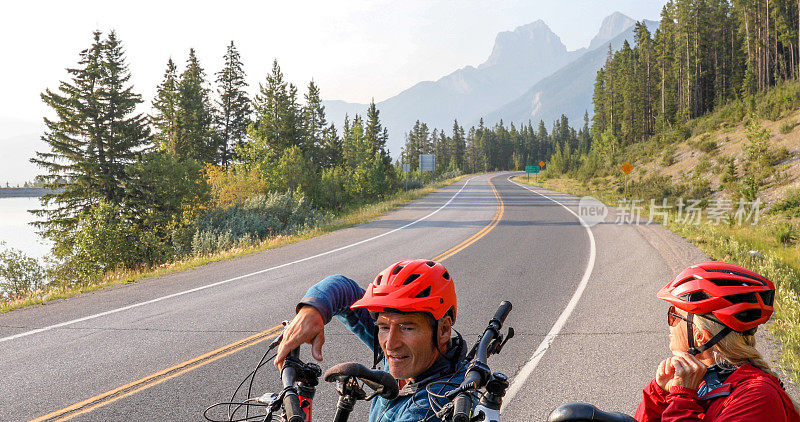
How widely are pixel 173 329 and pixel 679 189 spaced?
31038 mm

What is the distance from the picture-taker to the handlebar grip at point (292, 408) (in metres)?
1.54

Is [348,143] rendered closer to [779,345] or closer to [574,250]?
[574,250]

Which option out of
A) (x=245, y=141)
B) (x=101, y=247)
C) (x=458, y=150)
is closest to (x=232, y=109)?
(x=245, y=141)

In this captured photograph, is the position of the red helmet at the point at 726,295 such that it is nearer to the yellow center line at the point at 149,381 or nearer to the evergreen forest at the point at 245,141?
the yellow center line at the point at 149,381

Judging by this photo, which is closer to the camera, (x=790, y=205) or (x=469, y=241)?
(x=469, y=241)

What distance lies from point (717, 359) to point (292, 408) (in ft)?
6.57

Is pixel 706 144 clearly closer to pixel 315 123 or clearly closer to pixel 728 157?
pixel 728 157

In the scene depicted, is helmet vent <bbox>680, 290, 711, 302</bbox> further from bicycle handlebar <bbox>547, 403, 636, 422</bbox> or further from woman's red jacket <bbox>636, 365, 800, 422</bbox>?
bicycle handlebar <bbox>547, 403, 636, 422</bbox>

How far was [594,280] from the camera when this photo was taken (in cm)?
977

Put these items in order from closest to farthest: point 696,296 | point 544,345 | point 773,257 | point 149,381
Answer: point 696,296 → point 149,381 → point 544,345 → point 773,257

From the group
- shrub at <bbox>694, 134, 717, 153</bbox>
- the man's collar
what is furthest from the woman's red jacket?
shrub at <bbox>694, 134, 717, 153</bbox>

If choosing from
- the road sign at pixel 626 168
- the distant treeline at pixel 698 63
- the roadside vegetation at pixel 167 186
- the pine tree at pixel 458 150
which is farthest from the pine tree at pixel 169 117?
the pine tree at pixel 458 150

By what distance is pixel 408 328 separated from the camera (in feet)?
7.02

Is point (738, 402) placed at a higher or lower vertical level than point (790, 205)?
higher
